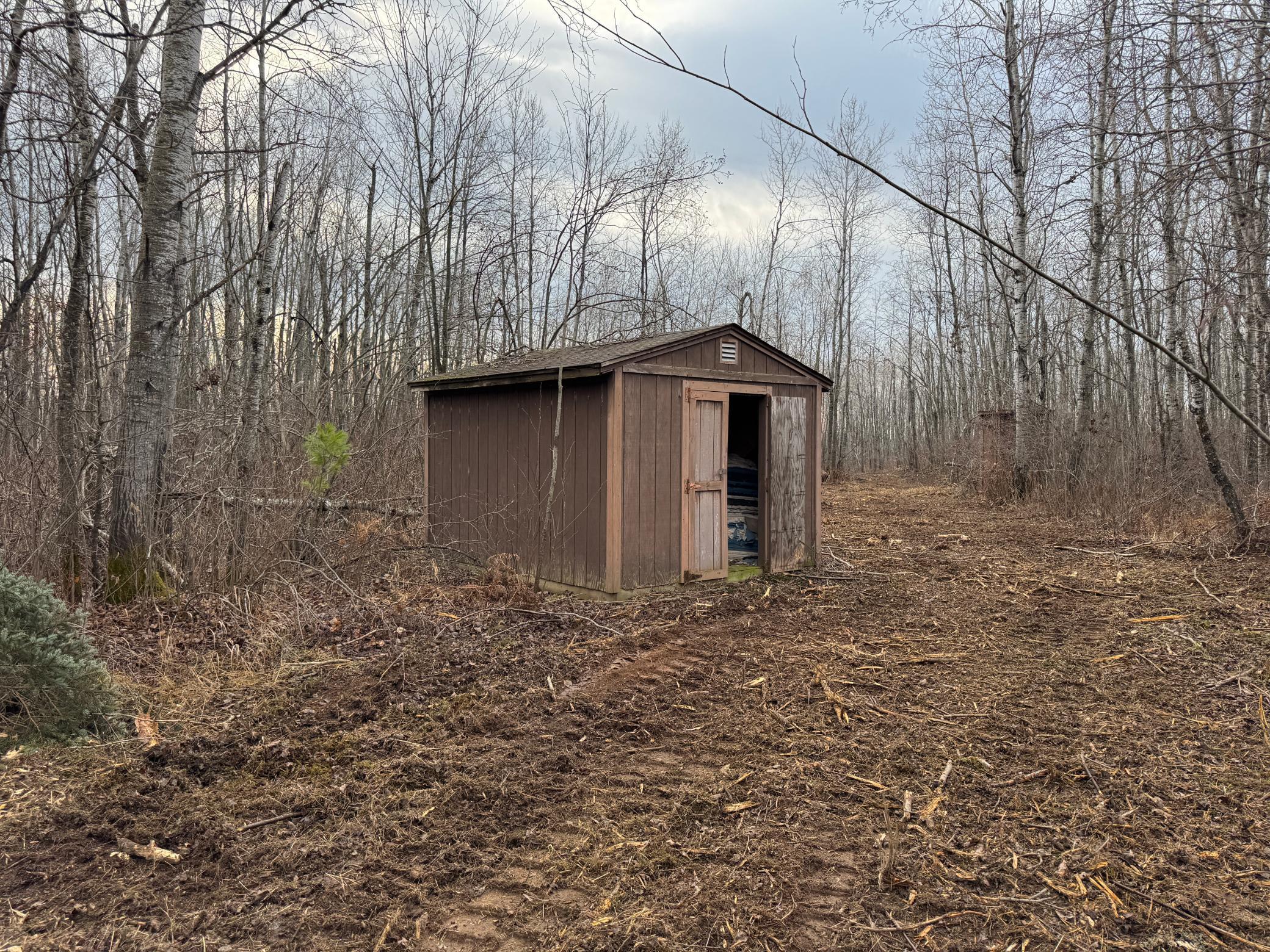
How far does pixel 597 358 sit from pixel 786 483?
257cm

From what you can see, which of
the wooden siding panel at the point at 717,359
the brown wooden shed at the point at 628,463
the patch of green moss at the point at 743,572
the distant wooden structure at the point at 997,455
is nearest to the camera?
the brown wooden shed at the point at 628,463

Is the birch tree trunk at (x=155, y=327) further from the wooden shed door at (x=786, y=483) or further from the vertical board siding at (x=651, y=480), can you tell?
the wooden shed door at (x=786, y=483)

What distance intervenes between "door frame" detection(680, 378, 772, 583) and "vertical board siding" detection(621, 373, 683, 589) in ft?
0.14

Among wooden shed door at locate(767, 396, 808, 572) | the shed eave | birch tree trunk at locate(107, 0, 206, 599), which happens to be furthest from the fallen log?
wooden shed door at locate(767, 396, 808, 572)

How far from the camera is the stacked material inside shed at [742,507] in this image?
8.67 m

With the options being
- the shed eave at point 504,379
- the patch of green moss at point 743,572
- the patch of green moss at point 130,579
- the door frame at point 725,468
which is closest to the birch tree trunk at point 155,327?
the patch of green moss at point 130,579

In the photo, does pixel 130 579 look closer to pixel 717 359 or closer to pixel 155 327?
pixel 155 327

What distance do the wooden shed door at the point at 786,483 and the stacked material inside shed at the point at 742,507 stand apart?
1.40ft

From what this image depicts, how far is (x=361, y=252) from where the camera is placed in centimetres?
1619

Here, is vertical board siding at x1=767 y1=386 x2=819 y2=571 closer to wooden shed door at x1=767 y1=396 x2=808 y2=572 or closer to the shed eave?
wooden shed door at x1=767 y1=396 x2=808 y2=572

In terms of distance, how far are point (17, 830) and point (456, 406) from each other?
607 centimetres

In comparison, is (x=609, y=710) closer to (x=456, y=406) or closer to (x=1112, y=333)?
(x=456, y=406)

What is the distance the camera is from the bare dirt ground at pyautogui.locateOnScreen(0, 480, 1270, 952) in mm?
2387

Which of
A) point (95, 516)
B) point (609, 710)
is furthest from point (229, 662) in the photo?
point (609, 710)
